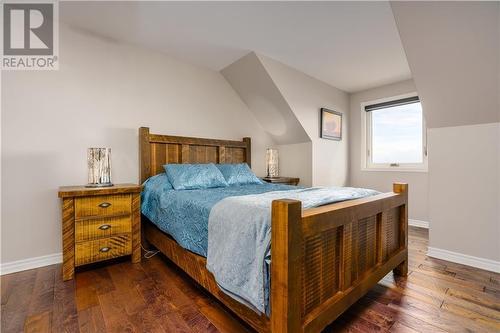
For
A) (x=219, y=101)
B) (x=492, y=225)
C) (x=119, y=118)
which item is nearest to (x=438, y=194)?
(x=492, y=225)

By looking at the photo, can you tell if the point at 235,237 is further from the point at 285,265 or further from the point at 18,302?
the point at 18,302

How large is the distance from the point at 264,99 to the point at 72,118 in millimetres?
2271

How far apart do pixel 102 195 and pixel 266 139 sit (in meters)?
2.53

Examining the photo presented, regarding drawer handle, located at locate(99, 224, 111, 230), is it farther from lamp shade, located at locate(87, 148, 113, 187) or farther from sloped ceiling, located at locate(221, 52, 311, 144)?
sloped ceiling, located at locate(221, 52, 311, 144)

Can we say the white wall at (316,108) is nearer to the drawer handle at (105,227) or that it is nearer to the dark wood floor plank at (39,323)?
the drawer handle at (105,227)

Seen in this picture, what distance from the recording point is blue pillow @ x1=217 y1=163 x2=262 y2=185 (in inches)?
109

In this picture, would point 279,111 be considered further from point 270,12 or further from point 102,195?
point 102,195

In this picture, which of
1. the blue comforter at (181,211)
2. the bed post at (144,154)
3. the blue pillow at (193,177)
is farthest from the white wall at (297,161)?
the bed post at (144,154)

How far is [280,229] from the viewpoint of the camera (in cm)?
95

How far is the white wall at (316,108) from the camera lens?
323cm

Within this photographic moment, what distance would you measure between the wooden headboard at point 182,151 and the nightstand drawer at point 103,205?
549 mm

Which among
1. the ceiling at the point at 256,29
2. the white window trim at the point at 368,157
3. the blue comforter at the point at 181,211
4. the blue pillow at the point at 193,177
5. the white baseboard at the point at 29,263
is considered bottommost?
the white baseboard at the point at 29,263

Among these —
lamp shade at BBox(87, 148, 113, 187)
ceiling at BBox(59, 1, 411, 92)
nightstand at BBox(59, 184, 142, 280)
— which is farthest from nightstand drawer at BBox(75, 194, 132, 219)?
ceiling at BBox(59, 1, 411, 92)

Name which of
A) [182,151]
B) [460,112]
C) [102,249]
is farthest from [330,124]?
[102,249]
